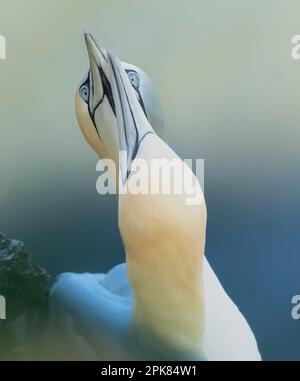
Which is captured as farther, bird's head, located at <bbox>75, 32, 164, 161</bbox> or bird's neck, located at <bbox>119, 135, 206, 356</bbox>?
bird's head, located at <bbox>75, 32, 164, 161</bbox>

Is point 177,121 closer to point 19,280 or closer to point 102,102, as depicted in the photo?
point 102,102

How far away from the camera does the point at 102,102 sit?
289 cm

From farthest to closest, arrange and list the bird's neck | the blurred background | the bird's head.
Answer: the blurred background < the bird's head < the bird's neck

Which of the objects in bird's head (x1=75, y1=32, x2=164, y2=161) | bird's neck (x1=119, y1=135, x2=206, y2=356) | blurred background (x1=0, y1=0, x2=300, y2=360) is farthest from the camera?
blurred background (x1=0, y1=0, x2=300, y2=360)

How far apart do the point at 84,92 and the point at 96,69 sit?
0.40ft

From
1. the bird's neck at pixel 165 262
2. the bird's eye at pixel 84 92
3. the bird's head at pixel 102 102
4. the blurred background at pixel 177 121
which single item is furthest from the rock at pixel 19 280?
the bird's eye at pixel 84 92

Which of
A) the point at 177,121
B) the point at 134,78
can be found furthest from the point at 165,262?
the point at 134,78

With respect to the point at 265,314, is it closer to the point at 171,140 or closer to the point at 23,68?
the point at 171,140

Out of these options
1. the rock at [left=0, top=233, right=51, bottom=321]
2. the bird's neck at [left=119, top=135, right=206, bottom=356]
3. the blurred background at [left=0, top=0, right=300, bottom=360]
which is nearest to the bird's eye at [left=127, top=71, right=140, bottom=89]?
the blurred background at [left=0, top=0, right=300, bottom=360]

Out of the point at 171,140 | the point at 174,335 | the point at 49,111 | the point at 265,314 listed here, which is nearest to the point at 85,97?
the point at 49,111

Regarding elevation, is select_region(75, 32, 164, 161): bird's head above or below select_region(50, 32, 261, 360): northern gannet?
above

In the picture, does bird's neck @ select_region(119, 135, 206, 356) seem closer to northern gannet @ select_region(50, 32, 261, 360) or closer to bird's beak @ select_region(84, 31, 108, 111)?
northern gannet @ select_region(50, 32, 261, 360)

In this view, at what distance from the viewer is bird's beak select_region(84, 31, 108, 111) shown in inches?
114

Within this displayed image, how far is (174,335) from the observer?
2.86 meters
